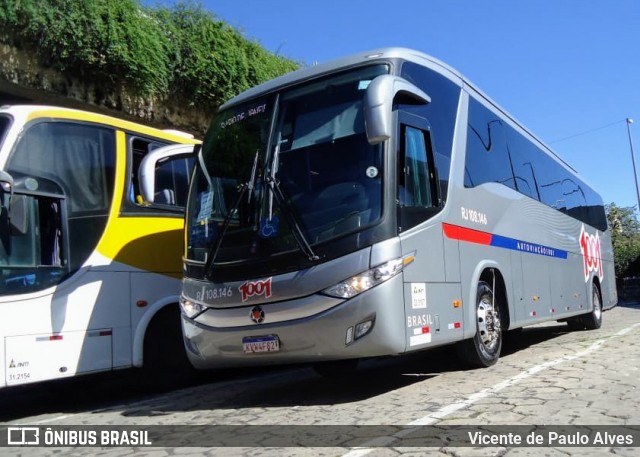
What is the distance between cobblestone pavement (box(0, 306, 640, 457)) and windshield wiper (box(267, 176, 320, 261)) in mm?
1428

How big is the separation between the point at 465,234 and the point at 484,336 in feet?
4.30

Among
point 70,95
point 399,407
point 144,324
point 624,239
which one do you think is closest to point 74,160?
point 144,324

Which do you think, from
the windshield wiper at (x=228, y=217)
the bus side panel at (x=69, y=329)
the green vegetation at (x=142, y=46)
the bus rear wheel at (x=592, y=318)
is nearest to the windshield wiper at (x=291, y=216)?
the windshield wiper at (x=228, y=217)

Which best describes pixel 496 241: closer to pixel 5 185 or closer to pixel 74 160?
pixel 74 160

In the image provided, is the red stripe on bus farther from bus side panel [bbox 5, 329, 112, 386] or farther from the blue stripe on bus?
bus side panel [bbox 5, 329, 112, 386]

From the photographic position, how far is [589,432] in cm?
421

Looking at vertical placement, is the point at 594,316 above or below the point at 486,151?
below

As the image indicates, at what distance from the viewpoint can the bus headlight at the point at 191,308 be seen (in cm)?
596

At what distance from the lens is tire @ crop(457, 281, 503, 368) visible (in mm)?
6930

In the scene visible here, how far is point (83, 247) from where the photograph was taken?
6742 mm

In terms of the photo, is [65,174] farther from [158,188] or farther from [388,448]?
[388,448]

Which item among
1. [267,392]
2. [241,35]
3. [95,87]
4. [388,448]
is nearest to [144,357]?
[267,392]

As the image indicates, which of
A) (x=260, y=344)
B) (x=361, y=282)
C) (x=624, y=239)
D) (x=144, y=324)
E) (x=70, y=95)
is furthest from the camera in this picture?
(x=624, y=239)

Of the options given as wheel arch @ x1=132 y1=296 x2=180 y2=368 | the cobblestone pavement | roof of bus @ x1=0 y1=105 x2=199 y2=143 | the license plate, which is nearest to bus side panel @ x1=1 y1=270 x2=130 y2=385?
wheel arch @ x1=132 y1=296 x2=180 y2=368
